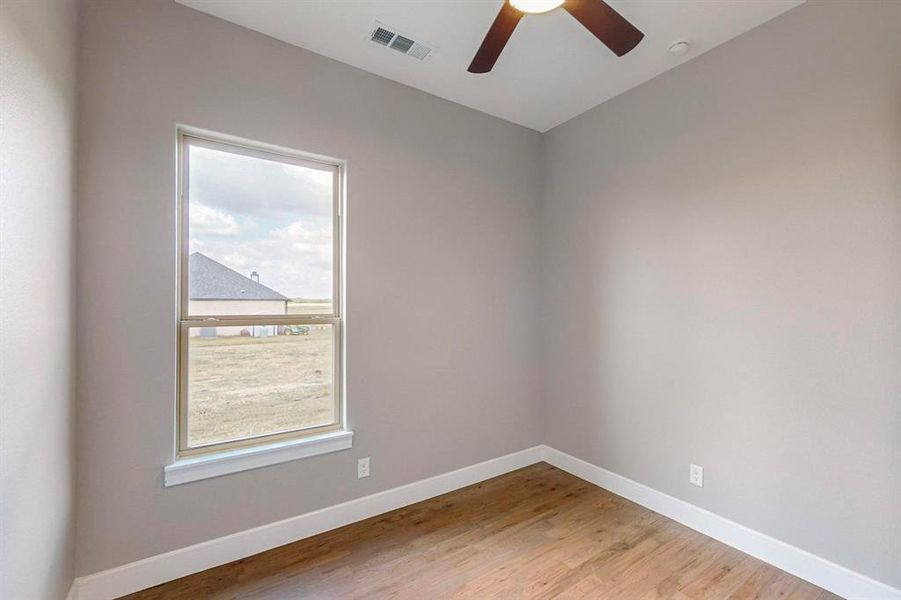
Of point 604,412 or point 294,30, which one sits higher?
point 294,30

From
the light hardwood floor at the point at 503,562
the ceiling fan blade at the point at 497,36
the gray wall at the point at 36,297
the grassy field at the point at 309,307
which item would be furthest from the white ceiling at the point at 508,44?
the light hardwood floor at the point at 503,562

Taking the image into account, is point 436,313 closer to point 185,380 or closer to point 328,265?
point 328,265

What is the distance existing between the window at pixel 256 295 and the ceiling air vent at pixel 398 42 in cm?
77

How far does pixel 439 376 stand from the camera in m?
2.99

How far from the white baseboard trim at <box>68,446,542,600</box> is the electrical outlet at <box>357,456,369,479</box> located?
0.15 meters

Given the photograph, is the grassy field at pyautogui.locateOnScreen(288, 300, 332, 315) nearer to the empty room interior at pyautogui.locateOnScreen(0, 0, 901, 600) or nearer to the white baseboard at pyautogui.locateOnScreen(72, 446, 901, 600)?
the empty room interior at pyautogui.locateOnScreen(0, 0, 901, 600)

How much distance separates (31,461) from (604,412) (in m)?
3.12

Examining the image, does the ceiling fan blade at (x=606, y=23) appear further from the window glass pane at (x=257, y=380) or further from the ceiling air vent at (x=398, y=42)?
the window glass pane at (x=257, y=380)

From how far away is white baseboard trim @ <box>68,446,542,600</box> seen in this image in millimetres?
1905

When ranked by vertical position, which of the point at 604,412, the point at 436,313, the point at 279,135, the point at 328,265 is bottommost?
the point at 604,412

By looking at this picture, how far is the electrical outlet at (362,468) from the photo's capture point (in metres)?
2.60

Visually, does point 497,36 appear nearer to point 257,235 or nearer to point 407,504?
point 257,235

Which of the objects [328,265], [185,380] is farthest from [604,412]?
[185,380]

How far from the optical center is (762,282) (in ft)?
7.32
